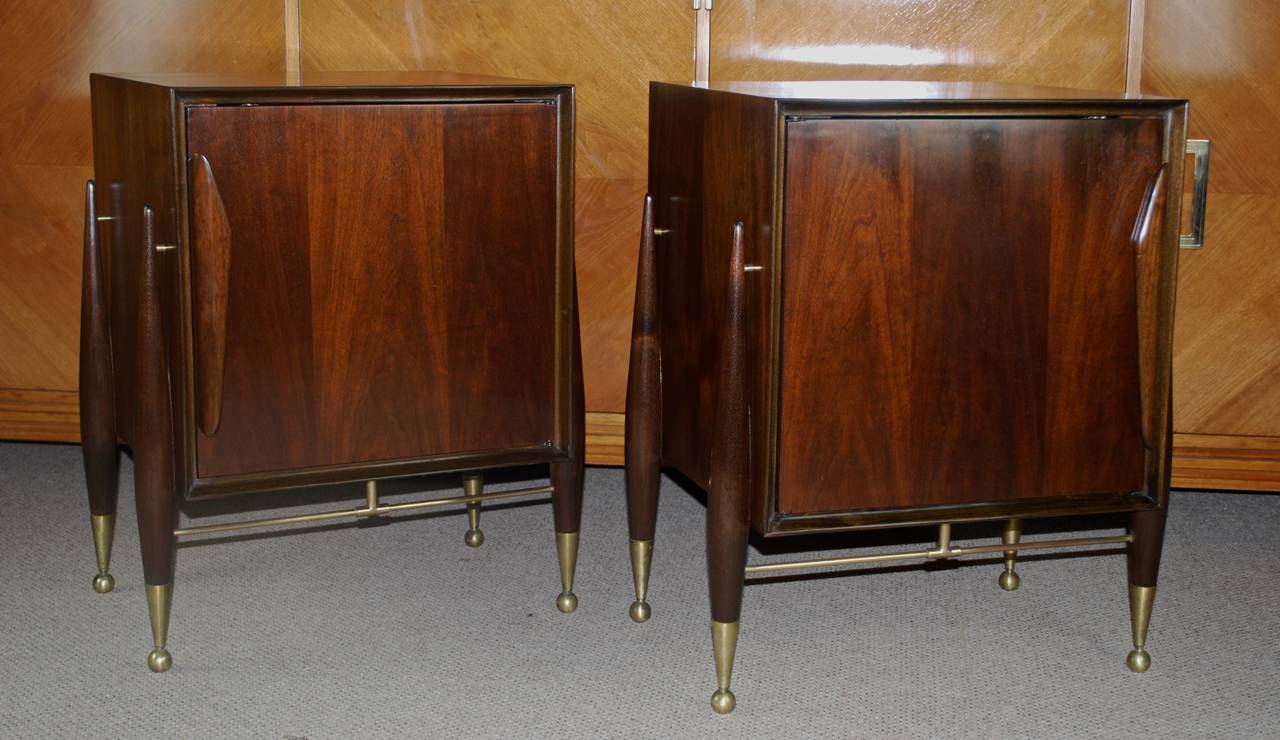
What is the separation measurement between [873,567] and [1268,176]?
0.83 meters

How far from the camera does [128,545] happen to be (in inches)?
82.5

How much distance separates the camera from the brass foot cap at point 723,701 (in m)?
1.60

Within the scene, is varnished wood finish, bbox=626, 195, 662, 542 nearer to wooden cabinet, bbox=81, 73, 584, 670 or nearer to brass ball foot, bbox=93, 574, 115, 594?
wooden cabinet, bbox=81, 73, 584, 670

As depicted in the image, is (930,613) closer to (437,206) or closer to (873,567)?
(873,567)

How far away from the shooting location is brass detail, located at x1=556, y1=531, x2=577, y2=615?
1870 mm

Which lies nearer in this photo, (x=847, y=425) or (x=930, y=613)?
(x=847, y=425)

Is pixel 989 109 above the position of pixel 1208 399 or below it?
above

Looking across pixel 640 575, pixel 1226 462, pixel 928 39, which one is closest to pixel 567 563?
pixel 640 575

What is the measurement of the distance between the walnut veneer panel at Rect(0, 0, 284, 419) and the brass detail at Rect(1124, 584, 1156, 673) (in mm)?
1460

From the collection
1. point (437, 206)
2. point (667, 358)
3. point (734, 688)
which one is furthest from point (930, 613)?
point (437, 206)

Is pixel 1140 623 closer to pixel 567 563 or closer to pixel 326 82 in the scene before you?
pixel 567 563

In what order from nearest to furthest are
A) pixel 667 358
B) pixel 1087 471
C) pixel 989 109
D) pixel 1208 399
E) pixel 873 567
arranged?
pixel 989 109
pixel 1087 471
pixel 667 358
pixel 873 567
pixel 1208 399

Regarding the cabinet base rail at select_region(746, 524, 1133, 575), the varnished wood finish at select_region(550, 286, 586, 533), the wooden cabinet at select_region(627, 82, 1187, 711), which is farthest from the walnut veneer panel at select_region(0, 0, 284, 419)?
the cabinet base rail at select_region(746, 524, 1133, 575)

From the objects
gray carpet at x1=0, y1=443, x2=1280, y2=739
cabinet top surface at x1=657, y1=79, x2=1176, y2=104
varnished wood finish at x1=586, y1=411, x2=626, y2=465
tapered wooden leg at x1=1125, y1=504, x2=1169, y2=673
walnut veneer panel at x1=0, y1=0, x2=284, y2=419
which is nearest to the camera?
cabinet top surface at x1=657, y1=79, x2=1176, y2=104
